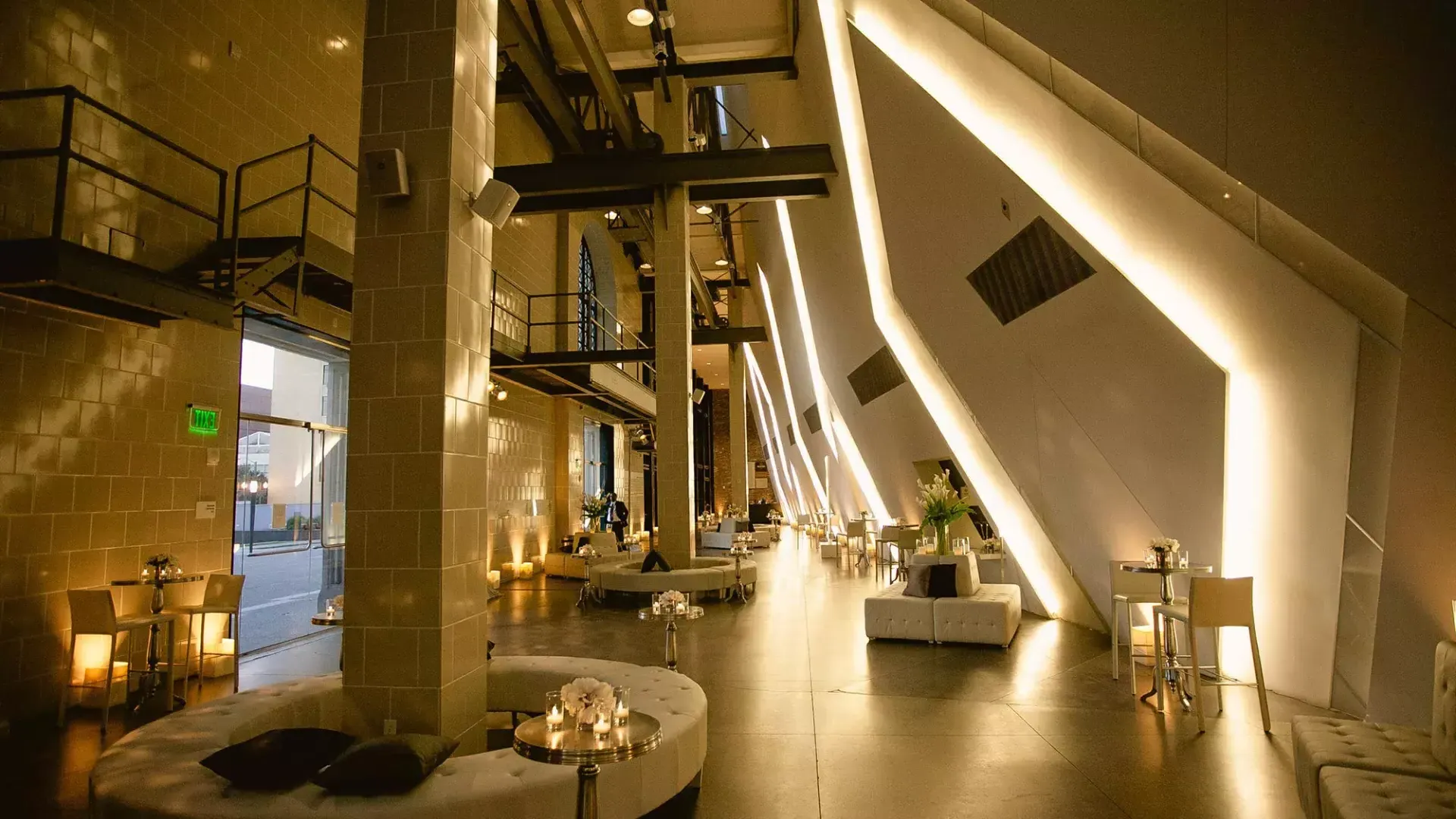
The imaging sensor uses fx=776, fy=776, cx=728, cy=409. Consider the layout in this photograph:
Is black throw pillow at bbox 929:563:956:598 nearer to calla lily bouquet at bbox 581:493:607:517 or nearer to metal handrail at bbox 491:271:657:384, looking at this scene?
metal handrail at bbox 491:271:657:384

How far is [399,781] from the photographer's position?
2920 millimetres

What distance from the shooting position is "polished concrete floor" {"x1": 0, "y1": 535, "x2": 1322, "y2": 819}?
3889 mm

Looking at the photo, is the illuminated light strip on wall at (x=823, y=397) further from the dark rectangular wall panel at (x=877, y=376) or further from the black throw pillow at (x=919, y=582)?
the black throw pillow at (x=919, y=582)

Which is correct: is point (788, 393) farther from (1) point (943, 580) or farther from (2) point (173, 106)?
(2) point (173, 106)

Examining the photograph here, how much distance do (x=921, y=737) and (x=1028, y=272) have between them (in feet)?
11.5

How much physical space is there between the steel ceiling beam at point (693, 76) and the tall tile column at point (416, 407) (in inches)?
286

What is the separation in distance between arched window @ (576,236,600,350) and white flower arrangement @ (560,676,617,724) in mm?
14736

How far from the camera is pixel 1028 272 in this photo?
6.03 meters

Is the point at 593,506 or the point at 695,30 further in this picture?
the point at 593,506

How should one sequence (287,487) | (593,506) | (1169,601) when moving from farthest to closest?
(593,506)
(287,487)
(1169,601)

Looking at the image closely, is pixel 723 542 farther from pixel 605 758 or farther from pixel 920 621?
pixel 605 758

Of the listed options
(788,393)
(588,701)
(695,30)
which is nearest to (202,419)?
(588,701)

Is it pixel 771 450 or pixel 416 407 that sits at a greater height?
pixel 771 450

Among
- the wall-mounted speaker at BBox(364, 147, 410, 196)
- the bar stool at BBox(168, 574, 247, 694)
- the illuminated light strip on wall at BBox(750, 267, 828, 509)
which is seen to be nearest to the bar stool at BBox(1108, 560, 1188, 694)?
the wall-mounted speaker at BBox(364, 147, 410, 196)
